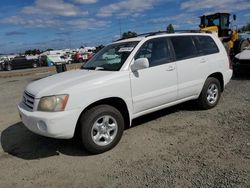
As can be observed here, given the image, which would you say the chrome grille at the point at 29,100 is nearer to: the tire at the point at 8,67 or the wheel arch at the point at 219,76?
the wheel arch at the point at 219,76

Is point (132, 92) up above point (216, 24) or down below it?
below

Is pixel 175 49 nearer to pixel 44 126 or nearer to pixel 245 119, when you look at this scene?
pixel 245 119

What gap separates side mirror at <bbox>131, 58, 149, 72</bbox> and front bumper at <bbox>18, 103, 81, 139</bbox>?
48.7 inches

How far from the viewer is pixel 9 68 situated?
35938 millimetres

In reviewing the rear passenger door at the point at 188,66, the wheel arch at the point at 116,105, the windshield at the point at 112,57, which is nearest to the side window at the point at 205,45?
the rear passenger door at the point at 188,66

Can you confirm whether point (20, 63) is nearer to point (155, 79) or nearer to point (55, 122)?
point (155, 79)

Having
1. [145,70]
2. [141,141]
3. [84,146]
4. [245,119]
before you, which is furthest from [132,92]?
[245,119]

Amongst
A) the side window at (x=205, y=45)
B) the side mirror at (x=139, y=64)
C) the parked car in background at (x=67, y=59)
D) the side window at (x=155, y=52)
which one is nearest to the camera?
the side mirror at (x=139, y=64)

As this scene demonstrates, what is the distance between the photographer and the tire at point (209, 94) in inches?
236

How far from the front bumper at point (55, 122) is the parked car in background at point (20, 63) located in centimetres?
3482

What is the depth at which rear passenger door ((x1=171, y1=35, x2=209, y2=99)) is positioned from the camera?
5.46 metres

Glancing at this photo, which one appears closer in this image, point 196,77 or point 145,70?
point 145,70

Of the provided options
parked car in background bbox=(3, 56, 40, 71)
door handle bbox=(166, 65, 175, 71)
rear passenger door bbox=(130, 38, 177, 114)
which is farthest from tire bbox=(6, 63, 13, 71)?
door handle bbox=(166, 65, 175, 71)

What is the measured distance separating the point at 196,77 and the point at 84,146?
287cm
